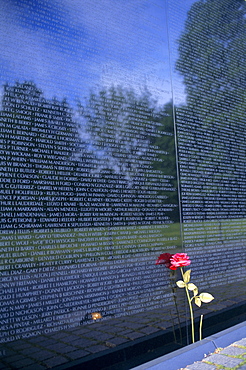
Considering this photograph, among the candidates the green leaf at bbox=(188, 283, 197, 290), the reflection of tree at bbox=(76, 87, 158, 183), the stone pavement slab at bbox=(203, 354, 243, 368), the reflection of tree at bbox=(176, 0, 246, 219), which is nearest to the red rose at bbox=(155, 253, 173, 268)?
the green leaf at bbox=(188, 283, 197, 290)

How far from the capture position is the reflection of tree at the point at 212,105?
166 inches

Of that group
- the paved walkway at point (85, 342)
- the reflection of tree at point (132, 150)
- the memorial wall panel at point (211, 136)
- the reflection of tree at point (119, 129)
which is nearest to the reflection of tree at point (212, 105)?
the memorial wall panel at point (211, 136)

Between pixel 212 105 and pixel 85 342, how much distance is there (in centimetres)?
325

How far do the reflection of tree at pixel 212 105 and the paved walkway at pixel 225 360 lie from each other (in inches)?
55.6

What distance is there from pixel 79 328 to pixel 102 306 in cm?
27

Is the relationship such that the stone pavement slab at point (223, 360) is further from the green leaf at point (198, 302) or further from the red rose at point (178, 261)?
the red rose at point (178, 261)

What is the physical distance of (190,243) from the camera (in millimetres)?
3928

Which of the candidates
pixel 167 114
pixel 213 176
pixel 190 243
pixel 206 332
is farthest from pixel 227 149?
pixel 206 332

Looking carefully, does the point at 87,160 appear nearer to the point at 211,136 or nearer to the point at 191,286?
the point at 191,286

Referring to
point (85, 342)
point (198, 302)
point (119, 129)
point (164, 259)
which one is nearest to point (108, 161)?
point (119, 129)

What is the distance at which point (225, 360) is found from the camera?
3361 millimetres

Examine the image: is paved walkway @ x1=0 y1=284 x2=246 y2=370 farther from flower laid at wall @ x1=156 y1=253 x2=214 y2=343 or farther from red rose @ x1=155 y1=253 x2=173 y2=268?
red rose @ x1=155 y1=253 x2=173 y2=268

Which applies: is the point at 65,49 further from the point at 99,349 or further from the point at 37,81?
the point at 99,349

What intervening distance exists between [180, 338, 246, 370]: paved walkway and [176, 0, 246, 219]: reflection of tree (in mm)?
1412
